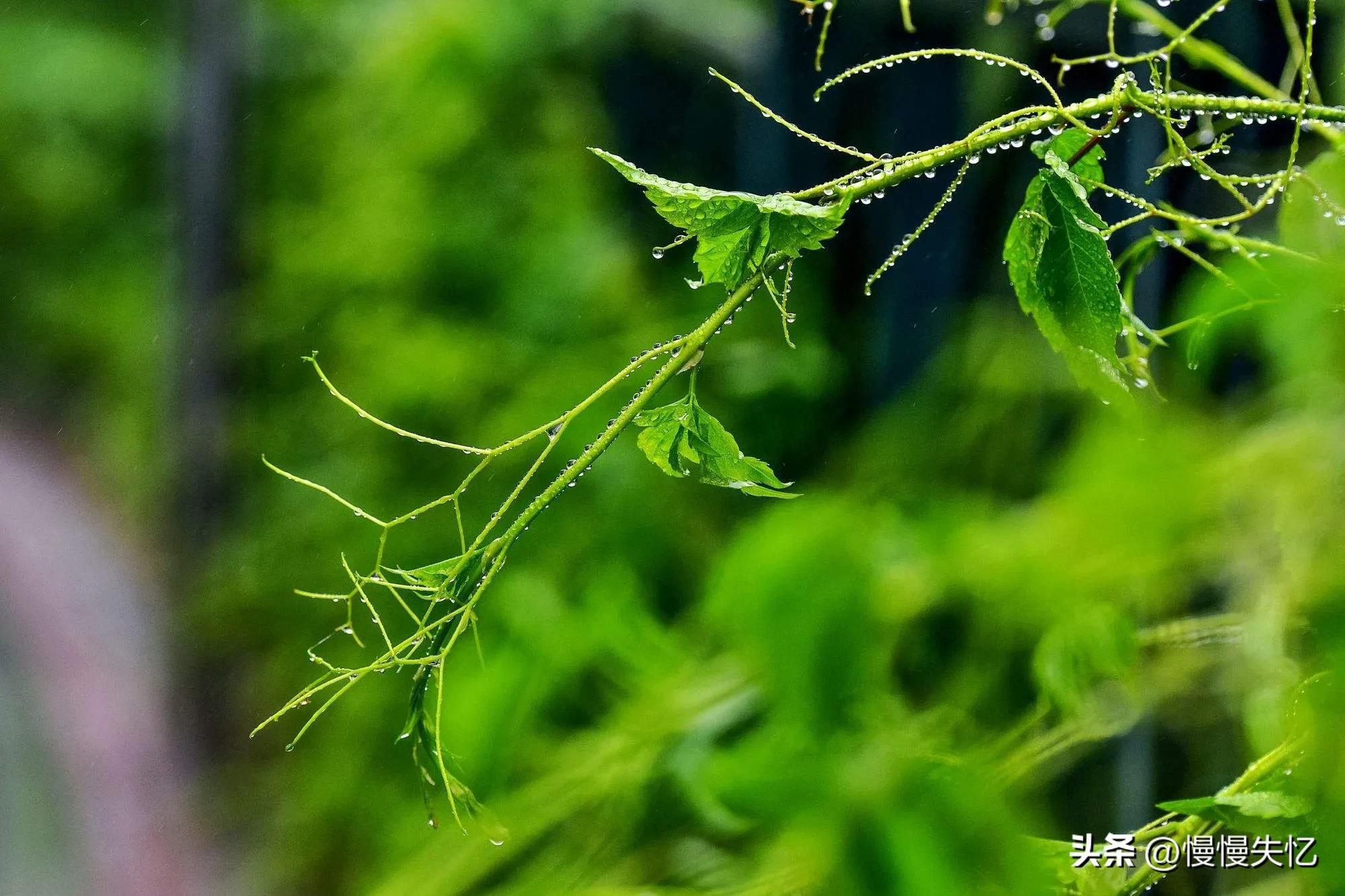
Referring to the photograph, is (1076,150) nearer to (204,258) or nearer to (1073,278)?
(1073,278)

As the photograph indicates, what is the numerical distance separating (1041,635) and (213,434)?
0.89 meters

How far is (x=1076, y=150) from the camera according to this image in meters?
0.20

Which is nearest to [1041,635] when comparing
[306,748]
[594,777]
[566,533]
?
[594,777]

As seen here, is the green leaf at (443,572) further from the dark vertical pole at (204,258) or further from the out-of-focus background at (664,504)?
the dark vertical pole at (204,258)

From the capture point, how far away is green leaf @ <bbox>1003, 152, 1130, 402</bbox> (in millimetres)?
187

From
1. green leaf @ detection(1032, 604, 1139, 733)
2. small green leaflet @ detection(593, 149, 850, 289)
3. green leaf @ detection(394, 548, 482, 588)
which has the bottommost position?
green leaf @ detection(1032, 604, 1139, 733)

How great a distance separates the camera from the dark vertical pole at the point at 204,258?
3.75ft

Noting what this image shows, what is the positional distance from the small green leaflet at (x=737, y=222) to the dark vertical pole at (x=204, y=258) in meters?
1.05

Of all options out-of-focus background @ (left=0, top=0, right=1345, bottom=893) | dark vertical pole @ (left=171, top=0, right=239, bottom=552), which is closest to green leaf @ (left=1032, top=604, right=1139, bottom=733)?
out-of-focus background @ (left=0, top=0, right=1345, bottom=893)

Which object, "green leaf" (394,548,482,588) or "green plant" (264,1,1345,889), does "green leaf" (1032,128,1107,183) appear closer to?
"green plant" (264,1,1345,889)

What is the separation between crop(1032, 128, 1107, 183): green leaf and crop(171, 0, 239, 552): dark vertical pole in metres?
1.05

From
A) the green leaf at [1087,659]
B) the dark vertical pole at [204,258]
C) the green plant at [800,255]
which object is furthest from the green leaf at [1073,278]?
the dark vertical pole at [204,258]

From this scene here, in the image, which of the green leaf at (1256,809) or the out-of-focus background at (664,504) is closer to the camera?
the green leaf at (1256,809)

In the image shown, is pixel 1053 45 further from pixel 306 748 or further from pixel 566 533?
pixel 306 748
